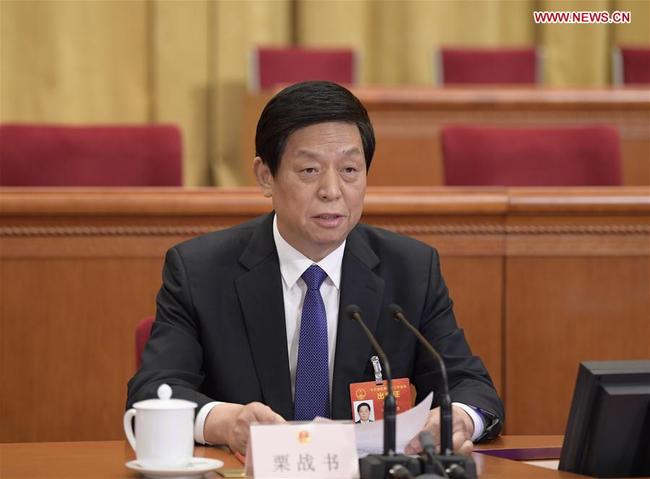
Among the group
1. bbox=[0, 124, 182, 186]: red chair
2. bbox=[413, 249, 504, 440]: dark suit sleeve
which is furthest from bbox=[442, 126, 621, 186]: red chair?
bbox=[413, 249, 504, 440]: dark suit sleeve

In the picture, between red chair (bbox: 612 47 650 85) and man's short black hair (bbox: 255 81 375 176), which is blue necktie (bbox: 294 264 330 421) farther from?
red chair (bbox: 612 47 650 85)

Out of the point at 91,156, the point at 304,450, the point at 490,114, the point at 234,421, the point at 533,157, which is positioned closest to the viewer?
the point at 304,450

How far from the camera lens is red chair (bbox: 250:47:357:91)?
541cm

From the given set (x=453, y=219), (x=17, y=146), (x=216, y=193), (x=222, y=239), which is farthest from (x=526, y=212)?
(x=17, y=146)

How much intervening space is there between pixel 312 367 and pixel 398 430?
0.48 metres

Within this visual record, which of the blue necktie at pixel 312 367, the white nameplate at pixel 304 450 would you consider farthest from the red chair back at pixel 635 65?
the white nameplate at pixel 304 450

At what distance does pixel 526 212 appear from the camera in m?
2.84

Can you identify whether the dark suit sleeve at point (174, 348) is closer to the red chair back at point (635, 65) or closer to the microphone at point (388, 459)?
the microphone at point (388, 459)

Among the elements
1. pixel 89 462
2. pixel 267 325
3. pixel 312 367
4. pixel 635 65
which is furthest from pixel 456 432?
pixel 635 65

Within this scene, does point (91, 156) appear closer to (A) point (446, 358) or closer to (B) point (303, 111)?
(B) point (303, 111)

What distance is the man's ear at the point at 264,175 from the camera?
→ 2.14 metres

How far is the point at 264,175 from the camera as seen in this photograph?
2148 millimetres

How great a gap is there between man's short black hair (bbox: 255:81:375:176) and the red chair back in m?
3.84

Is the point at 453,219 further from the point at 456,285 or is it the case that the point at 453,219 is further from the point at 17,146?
the point at 17,146
